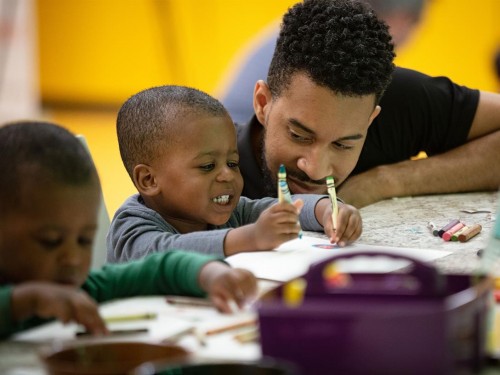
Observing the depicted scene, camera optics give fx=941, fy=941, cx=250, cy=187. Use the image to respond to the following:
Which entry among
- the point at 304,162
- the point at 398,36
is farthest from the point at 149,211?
the point at 398,36

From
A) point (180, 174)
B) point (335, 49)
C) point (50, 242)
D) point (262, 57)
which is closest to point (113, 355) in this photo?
point (50, 242)

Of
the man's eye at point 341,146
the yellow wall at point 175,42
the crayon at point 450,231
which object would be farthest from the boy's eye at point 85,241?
the yellow wall at point 175,42

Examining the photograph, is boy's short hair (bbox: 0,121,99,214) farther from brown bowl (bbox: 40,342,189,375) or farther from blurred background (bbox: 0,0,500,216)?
blurred background (bbox: 0,0,500,216)

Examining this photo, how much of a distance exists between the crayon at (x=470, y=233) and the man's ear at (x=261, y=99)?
59 centimetres

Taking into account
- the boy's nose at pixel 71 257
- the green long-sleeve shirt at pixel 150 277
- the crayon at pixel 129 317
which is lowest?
the crayon at pixel 129 317

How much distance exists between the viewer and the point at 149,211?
174 centimetres

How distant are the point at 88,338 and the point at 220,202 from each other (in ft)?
2.51

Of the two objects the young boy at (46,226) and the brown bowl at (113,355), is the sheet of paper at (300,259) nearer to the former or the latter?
the young boy at (46,226)

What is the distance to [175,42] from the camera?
4.80m

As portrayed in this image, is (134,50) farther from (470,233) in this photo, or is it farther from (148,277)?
(148,277)

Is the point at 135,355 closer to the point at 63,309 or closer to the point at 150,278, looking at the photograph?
the point at 63,309

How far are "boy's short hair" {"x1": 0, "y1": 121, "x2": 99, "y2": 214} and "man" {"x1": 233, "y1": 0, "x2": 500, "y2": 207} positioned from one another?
34.0 inches

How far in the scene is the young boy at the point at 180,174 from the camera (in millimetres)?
1710

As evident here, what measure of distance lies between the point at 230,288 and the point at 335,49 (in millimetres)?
950
